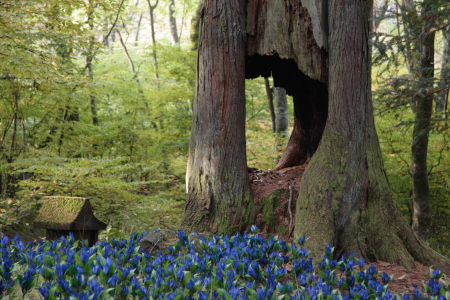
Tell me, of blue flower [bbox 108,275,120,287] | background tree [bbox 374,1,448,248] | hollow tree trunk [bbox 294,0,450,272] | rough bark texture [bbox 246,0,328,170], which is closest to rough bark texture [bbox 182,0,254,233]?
rough bark texture [bbox 246,0,328,170]

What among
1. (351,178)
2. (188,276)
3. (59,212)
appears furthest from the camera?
(59,212)

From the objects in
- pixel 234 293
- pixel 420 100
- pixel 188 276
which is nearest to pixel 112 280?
pixel 188 276

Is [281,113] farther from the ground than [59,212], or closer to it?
farther from the ground

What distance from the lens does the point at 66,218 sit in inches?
165

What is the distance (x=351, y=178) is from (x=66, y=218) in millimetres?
3030

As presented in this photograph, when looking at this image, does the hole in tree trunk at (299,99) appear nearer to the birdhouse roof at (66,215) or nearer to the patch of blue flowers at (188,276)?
the patch of blue flowers at (188,276)

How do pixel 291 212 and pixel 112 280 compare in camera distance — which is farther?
pixel 291 212

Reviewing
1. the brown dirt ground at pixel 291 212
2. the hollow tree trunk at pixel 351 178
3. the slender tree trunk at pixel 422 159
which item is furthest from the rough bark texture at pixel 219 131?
the slender tree trunk at pixel 422 159

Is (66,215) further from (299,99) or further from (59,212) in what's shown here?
(299,99)

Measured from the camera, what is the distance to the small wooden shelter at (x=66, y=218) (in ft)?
13.6

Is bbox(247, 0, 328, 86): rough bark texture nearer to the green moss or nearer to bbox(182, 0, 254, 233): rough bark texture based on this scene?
bbox(182, 0, 254, 233): rough bark texture

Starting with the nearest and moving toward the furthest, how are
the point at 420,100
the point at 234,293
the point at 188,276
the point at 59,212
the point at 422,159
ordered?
the point at 234,293
the point at 188,276
the point at 59,212
the point at 420,100
the point at 422,159

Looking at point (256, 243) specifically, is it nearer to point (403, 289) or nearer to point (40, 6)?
point (403, 289)

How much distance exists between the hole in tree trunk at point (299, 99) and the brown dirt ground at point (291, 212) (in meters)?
0.37
